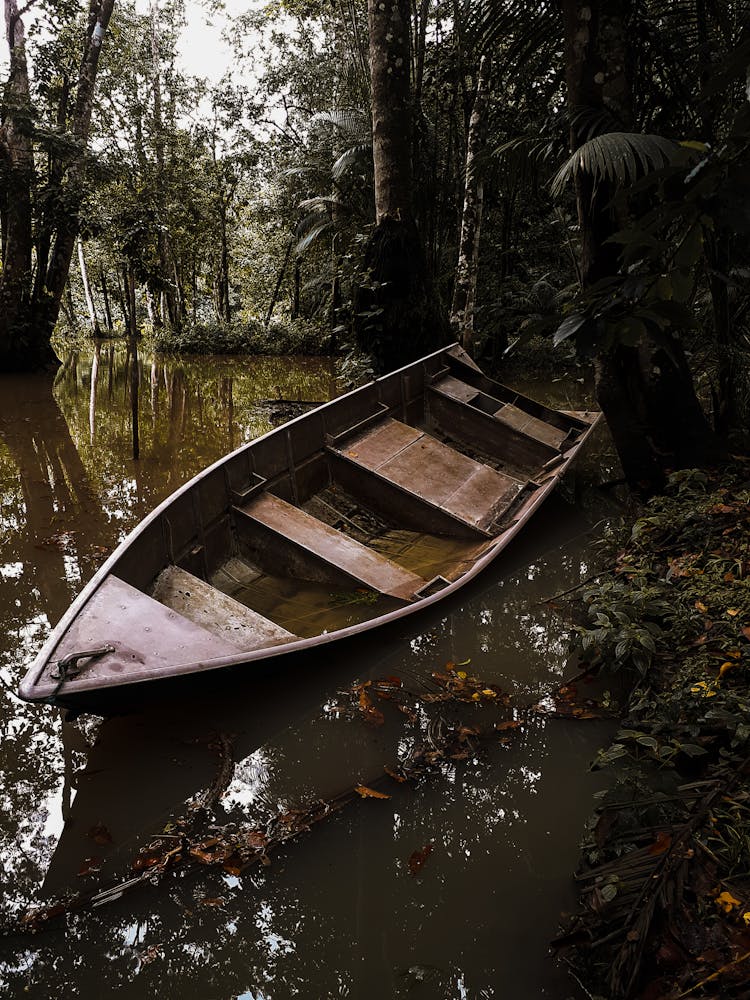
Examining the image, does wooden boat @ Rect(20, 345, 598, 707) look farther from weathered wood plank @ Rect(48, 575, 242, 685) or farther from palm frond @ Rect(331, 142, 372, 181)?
palm frond @ Rect(331, 142, 372, 181)

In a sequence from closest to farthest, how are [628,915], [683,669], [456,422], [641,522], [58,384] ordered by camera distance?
[628,915], [683,669], [641,522], [456,422], [58,384]

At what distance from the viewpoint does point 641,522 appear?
4.54 m

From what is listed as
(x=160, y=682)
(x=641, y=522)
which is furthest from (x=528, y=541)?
(x=160, y=682)

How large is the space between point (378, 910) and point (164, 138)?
20.5m

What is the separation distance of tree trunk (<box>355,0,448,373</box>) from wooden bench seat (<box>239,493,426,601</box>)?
4.27 m

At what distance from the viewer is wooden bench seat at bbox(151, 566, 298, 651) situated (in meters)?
3.27

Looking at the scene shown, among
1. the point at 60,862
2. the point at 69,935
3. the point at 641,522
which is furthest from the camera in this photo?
the point at 641,522

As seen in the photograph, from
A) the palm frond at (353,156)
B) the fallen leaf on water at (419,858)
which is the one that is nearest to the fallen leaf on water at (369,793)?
the fallen leaf on water at (419,858)

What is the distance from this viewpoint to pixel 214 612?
3469mm

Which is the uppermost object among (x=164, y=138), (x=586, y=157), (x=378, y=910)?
(x=164, y=138)

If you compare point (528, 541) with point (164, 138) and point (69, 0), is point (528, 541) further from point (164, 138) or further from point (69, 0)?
point (164, 138)

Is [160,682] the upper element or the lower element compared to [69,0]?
lower

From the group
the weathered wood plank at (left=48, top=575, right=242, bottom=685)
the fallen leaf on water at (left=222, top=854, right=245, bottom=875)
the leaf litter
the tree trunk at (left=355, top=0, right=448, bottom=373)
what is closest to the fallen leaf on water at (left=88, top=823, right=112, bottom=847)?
the leaf litter

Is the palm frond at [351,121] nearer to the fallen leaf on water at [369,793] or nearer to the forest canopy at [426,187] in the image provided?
the forest canopy at [426,187]
